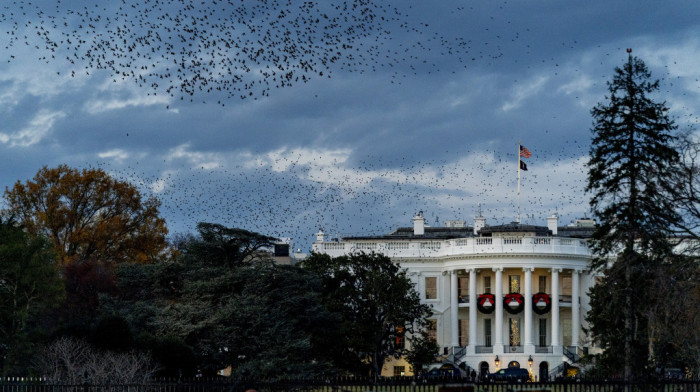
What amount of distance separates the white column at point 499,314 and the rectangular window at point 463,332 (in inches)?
142

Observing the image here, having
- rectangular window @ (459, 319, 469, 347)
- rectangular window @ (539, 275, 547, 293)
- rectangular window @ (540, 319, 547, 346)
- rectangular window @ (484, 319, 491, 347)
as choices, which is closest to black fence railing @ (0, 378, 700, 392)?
rectangular window @ (540, 319, 547, 346)

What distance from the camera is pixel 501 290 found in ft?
336

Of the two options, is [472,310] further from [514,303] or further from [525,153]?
[525,153]

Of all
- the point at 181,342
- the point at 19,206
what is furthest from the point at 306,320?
the point at 19,206

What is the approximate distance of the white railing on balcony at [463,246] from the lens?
10181cm

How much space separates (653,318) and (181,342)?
766 inches

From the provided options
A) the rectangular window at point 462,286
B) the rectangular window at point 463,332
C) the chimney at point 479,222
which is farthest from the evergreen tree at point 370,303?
the chimney at point 479,222

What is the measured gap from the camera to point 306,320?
60875 mm

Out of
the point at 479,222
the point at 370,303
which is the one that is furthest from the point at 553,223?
the point at 370,303

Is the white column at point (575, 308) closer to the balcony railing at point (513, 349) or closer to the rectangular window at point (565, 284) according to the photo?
the rectangular window at point (565, 284)

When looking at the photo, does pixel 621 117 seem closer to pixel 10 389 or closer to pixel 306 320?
pixel 306 320

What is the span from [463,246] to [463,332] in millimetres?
7653

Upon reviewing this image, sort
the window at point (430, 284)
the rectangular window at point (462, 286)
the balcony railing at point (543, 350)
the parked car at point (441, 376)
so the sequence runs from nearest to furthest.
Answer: the parked car at point (441, 376) → the balcony railing at point (543, 350) → the rectangular window at point (462, 286) → the window at point (430, 284)

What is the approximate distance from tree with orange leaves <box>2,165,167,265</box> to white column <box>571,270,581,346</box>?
35.0 metres
